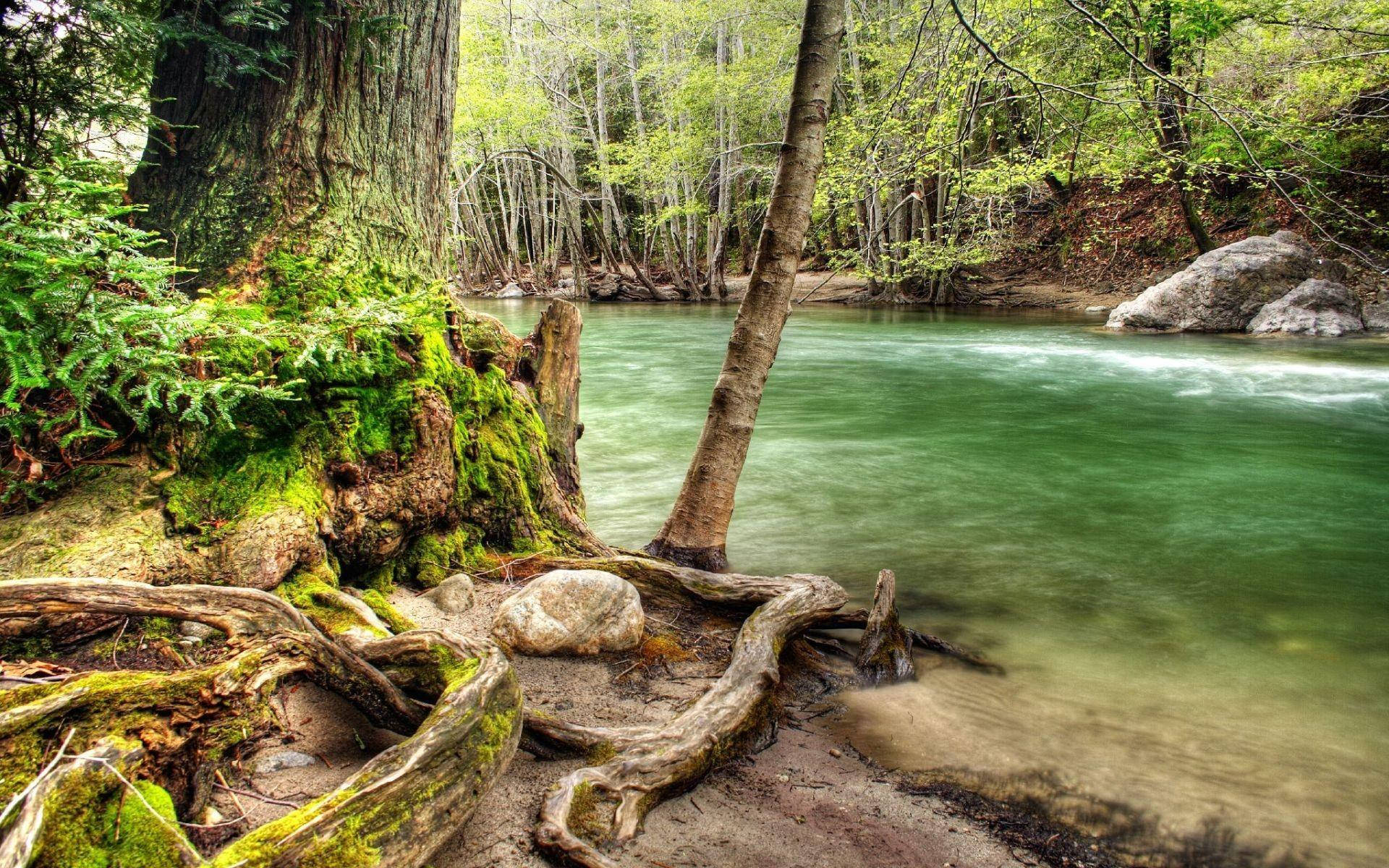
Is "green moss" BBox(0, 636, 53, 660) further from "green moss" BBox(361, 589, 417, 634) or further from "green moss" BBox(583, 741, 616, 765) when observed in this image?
"green moss" BBox(583, 741, 616, 765)

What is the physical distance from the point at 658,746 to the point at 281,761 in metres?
1.13

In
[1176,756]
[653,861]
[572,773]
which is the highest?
[572,773]

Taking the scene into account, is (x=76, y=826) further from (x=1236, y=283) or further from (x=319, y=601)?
(x=1236, y=283)

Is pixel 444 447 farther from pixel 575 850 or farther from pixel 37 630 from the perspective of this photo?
pixel 575 850

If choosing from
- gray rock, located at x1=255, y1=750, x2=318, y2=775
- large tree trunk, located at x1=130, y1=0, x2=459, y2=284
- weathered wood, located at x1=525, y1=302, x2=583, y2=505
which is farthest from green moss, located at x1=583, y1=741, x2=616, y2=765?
large tree trunk, located at x1=130, y1=0, x2=459, y2=284

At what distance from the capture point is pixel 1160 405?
11234 millimetres

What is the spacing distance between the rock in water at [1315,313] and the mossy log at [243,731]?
19301mm

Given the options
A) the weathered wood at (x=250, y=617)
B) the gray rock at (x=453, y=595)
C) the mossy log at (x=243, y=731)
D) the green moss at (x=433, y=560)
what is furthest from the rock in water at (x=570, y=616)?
the weathered wood at (x=250, y=617)

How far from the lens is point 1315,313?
16.6m

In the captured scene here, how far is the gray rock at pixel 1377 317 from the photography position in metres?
16.5

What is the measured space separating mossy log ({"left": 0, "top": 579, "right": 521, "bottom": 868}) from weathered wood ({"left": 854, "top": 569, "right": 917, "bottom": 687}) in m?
1.91

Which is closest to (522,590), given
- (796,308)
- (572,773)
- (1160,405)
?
(572,773)

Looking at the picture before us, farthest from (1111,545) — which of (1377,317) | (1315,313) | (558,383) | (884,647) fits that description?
(1377,317)

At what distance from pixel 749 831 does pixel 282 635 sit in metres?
1.52
